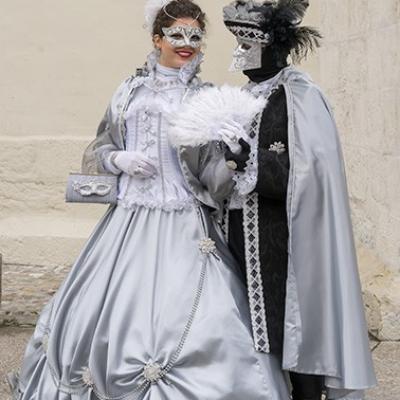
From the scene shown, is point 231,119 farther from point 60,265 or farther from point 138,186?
point 60,265

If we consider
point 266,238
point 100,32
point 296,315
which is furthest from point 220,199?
point 100,32

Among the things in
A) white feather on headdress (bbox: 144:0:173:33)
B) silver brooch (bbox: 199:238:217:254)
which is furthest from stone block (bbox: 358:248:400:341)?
white feather on headdress (bbox: 144:0:173:33)

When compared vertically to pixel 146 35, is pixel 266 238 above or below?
below

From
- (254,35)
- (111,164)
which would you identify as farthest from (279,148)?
(111,164)

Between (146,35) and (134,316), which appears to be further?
(146,35)

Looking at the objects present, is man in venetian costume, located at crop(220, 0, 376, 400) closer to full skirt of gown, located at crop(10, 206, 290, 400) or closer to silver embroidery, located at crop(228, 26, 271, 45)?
silver embroidery, located at crop(228, 26, 271, 45)

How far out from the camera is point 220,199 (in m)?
3.50

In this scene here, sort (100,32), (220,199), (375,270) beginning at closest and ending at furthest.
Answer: (220,199), (375,270), (100,32)

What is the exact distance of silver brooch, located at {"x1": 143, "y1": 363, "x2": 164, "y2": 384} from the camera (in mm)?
3289

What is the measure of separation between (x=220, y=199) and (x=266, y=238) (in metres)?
0.24

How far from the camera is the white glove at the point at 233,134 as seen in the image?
10.7 feet

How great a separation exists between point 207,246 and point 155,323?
0.34m

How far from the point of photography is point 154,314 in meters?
3.40

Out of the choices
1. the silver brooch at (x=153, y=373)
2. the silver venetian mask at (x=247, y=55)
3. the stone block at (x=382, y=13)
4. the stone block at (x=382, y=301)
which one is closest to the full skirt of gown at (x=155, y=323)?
the silver brooch at (x=153, y=373)
